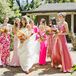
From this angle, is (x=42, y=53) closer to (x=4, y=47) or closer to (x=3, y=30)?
(x=4, y=47)

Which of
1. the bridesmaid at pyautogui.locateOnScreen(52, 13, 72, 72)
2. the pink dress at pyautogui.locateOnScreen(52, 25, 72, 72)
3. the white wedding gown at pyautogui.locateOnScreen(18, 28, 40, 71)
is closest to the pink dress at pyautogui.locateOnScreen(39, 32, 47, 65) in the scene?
the white wedding gown at pyautogui.locateOnScreen(18, 28, 40, 71)

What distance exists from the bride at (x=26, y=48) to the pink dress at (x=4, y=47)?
0.92 metres

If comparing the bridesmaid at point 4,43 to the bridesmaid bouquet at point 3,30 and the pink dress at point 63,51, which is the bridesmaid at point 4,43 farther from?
the pink dress at point 63,51

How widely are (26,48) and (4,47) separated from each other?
140 cm

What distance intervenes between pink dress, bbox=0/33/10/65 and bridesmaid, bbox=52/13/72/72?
1847mm

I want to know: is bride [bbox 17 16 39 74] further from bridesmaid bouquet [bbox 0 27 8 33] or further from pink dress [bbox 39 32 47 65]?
pink dress [bbox 39 32 47 65]

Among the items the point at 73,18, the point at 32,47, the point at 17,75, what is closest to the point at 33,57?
the point at 32,47

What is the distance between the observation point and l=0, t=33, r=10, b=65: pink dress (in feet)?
36.2

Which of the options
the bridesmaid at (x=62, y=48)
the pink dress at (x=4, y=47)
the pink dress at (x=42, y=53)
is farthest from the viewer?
the pink dress at (x=42, y=53)

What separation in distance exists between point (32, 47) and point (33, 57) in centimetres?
34

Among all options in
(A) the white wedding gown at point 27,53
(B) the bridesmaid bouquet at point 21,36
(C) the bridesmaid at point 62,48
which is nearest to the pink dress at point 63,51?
(C) the bridesmaid at point 62,48

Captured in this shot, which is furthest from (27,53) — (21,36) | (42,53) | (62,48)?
(42,53)

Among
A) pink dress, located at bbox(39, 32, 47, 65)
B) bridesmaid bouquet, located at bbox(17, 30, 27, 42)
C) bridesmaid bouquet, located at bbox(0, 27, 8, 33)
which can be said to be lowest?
pink dress, located at bbox(39, 32, 47, 65)

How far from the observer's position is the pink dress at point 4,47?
36.2 ft
